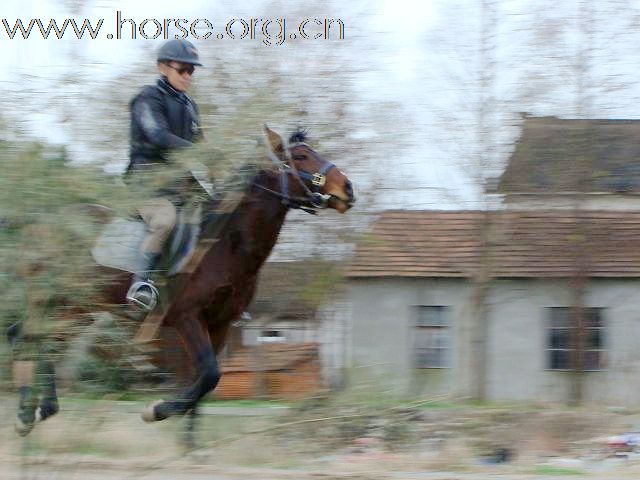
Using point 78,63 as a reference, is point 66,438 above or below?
below

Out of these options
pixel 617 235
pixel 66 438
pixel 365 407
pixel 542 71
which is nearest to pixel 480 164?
pixel 542 71

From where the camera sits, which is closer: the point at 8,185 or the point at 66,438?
the point at 8,185

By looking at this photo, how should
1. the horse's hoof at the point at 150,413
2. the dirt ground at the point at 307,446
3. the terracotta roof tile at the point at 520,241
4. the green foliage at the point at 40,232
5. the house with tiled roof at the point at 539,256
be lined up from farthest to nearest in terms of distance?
1. the terracotta roof tile at the point at 520,241
2. the house with tiled roof at the point at 539,256
3. the horse's hoof at the point at 150,413
4. the dirt ground at the point at 307,446
5. the green foliage at the point at 40,232

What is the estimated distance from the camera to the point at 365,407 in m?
8.39

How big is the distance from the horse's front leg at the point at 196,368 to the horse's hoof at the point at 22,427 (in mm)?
2186

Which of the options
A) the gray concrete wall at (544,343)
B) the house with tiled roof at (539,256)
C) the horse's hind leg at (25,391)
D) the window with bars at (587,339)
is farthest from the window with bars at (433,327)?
the horse's hind leg at (25,391)

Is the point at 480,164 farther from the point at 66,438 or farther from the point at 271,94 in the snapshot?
the point at 66,438

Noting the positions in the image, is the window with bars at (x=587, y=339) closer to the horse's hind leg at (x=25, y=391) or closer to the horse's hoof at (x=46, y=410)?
the horse's hoof at (x=46, y=410)

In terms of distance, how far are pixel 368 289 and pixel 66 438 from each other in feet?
60.0

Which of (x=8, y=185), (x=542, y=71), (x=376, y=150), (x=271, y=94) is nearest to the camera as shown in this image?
(x=8, y=185)

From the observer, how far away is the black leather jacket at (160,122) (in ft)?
22.0

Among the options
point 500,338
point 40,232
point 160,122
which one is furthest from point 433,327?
point 40,232

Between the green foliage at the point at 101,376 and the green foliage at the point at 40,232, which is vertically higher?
the green foliage at the point at 40,232

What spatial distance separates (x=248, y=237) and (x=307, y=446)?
175 cm
